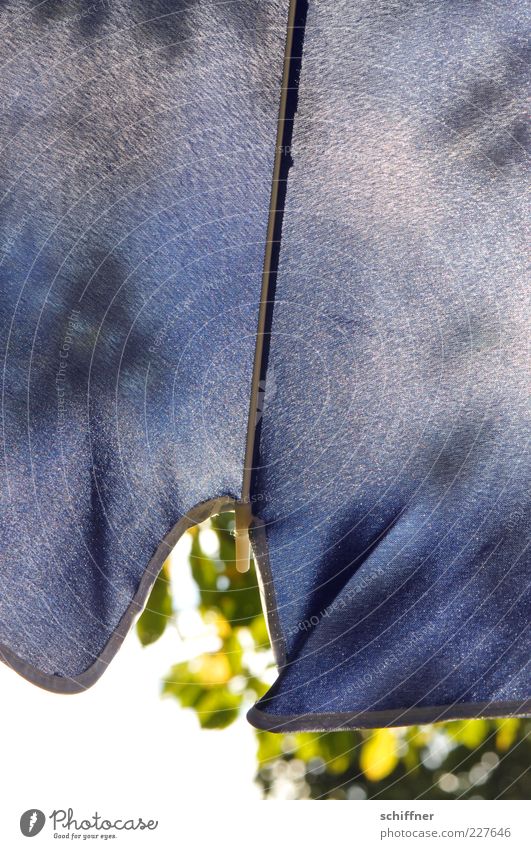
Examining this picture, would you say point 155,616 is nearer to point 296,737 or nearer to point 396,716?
point 296,737

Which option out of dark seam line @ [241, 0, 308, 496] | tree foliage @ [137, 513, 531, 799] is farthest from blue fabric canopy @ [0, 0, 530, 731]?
tree foliage @ [137, 513, 531, 799]

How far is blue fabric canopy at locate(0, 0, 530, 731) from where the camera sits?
0.60m

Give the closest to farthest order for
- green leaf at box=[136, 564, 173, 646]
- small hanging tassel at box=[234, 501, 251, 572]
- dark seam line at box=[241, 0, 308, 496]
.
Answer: dark seam line at box=[241, 0, 308, 496] < small hanging tassel at box=[234, 501, 251, 572] < green leaf at box=[136, 564, 173, 646]

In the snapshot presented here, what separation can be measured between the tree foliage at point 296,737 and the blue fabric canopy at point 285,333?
0.45 metres

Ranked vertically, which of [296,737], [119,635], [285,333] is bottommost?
[296,737]

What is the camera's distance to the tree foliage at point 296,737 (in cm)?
118

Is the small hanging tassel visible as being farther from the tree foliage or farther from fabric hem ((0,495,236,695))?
the tree foliage

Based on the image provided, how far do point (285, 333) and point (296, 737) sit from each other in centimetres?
78

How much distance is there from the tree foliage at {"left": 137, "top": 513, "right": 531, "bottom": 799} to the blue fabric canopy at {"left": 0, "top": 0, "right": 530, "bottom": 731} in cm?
45

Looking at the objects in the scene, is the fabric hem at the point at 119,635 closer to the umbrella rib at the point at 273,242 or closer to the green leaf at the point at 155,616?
the umbrella rib at the point at 273,242

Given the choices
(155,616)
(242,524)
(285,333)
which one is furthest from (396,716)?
(155,616)

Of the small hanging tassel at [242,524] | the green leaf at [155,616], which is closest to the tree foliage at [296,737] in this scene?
the green leaf at [155,616]

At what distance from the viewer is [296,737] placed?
1235 mm

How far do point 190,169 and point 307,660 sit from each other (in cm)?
40
